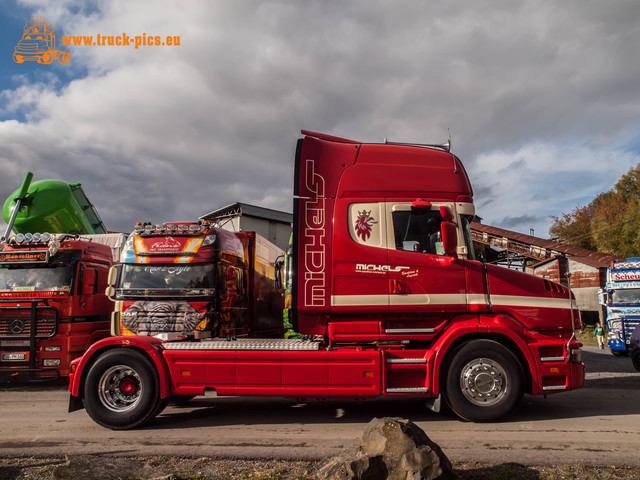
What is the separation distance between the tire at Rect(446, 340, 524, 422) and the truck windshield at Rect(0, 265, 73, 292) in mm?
8482

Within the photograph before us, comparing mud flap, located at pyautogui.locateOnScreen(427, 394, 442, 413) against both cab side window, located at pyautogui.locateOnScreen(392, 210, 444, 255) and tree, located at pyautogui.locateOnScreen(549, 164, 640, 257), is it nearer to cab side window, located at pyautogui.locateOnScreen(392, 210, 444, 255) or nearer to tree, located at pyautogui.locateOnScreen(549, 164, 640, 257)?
cab side window, located at pyautogui.locateOnScreen(392, 210, 444, 255)

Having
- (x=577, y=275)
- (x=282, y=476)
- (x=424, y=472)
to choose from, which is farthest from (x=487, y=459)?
(x=577, y=275)

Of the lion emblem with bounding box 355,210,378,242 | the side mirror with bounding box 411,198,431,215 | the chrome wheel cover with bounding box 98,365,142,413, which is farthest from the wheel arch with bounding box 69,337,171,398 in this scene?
the side mirror with bounding box 411,198,431,215

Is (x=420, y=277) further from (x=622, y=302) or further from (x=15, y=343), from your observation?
(x=622, y=302)

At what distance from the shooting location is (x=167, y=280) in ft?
25.8

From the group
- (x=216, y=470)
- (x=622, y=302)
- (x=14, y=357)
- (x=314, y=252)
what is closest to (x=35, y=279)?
(x=14, y=357)

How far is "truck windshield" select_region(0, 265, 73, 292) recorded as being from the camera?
10.2 metres

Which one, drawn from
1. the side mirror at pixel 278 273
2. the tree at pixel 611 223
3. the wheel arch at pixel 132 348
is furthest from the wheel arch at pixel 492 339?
the tree at pixel 611 223

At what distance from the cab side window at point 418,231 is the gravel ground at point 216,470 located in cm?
284

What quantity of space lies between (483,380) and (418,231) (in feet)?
7.30

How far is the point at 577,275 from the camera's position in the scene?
28.2 meters

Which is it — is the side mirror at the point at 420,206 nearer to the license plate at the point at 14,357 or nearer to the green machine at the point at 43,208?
the license plate at the point at 14,357

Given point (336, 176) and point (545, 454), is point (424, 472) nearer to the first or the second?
point (545, 454)

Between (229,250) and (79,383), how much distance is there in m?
3.34
